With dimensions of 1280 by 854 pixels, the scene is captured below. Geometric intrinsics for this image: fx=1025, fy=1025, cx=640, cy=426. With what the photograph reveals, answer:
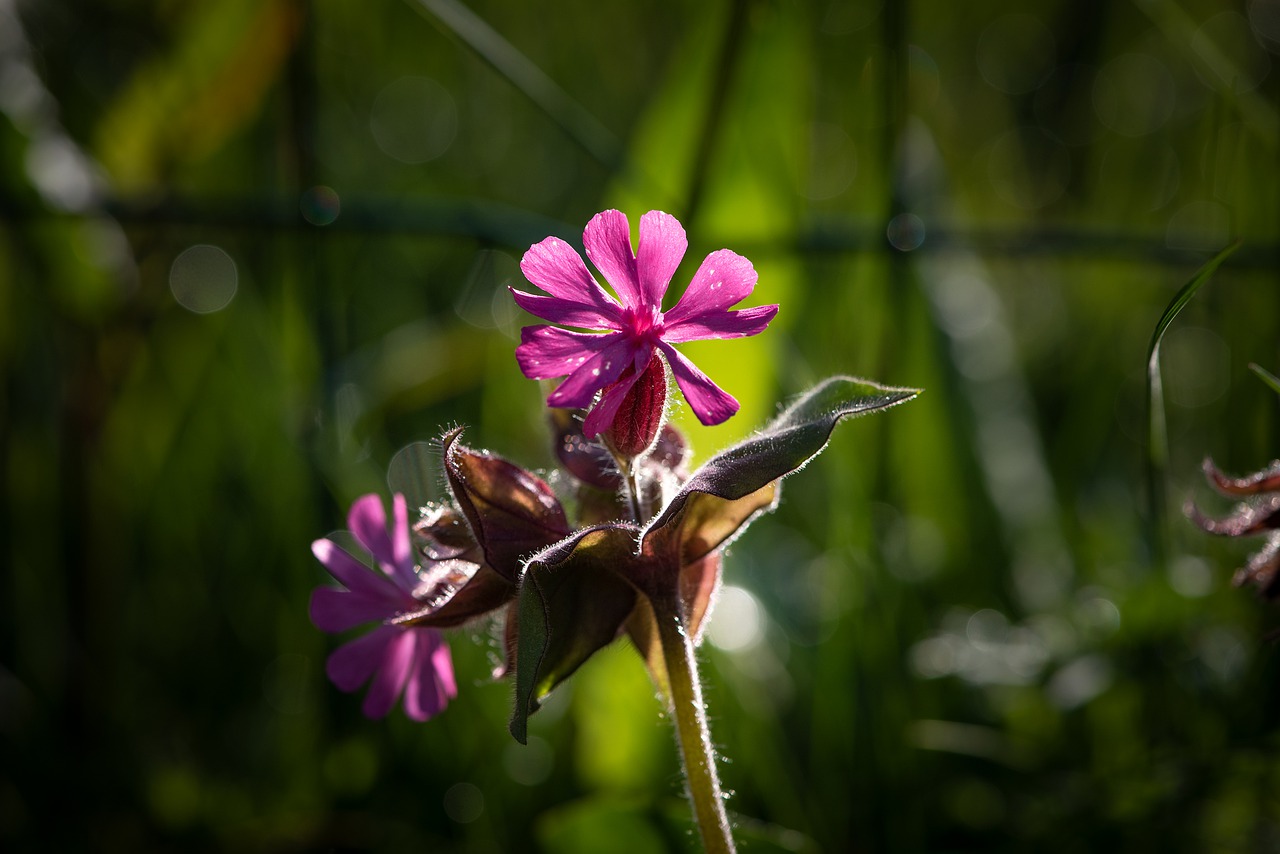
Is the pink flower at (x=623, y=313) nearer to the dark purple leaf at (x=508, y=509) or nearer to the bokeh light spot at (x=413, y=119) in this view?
the dark purple leaf at (x=508, y=509)

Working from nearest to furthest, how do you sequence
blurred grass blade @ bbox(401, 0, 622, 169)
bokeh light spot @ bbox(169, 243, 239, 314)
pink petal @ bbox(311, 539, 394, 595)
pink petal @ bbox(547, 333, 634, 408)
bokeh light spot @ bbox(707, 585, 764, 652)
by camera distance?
pink petal @ bbox(547, 333, 634, 408) < pink petal @ bbox(311, 539, 394, 595) < blurred grass blade @ bbox(401, 0, 622, 169) < bokeh light spot @ bbox(707, 585, 764, 652) < bokeh light spot @ bbox(169, 243, 239, 314)

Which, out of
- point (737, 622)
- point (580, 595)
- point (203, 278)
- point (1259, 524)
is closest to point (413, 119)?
point (203, 278)

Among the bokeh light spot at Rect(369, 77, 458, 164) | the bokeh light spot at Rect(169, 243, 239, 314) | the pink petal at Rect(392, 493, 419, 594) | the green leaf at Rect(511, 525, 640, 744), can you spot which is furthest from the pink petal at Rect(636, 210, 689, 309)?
the bokeh light spot at Rect(369, 77, 458, 164)

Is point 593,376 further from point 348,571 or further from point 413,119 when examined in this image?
point 413,119

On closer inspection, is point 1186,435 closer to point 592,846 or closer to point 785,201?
point 785,201

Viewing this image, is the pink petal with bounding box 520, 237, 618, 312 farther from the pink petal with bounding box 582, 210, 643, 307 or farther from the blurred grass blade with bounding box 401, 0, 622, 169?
the blurred grass blade with bounding box 401, 0, 622, 169

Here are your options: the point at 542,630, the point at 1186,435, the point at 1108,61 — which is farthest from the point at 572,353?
the point at 1108,61
